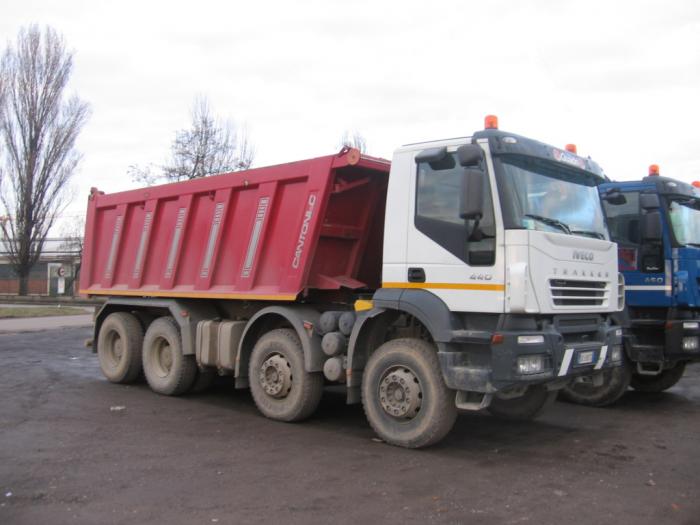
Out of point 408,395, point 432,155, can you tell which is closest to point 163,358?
point 408,395

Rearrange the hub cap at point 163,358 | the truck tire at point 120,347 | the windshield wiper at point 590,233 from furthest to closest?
the truck tire at point 120,347
the hub cap at point 163,358
the windshield wiper at point 590,233

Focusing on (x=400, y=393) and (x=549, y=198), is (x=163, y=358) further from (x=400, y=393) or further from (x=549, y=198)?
(x=549, y=198)

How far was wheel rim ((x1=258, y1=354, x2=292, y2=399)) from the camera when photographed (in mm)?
7508

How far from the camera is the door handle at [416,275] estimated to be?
6.30 m

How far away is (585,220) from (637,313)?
103 inches

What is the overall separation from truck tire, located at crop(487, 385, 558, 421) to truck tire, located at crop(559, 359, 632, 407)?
5.04ft

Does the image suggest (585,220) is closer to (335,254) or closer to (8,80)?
(335,254)

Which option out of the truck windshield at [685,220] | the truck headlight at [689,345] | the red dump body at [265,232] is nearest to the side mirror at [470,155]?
the red dump body at [265,232]

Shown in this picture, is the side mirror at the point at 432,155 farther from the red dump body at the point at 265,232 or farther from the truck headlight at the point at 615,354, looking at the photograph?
the truck headlight at the point at 615,354

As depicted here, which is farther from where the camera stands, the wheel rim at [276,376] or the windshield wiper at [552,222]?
the wheel rim at [276,376]

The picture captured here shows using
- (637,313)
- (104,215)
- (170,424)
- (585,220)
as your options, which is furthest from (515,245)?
(104,215)

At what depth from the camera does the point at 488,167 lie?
5.96 metres

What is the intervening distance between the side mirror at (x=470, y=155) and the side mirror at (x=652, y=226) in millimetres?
3490

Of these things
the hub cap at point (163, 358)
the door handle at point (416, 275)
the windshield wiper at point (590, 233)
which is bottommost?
the hub cap at point (163, 358)
